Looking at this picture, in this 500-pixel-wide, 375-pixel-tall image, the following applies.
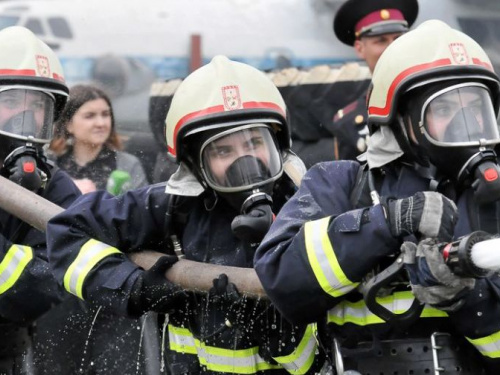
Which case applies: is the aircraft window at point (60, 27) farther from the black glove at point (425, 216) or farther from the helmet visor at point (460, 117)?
the black glove at point (425, 216)

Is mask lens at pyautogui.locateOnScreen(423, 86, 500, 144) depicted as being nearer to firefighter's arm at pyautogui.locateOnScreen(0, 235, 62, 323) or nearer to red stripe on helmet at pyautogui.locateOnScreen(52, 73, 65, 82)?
firefighter's arm at pyautogui.locateOnScreen(0, 235, 62, 323)

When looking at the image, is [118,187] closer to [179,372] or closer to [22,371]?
[22,371]

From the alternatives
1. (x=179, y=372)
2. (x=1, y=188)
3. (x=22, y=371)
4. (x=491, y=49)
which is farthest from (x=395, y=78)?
(x=491, y=49)

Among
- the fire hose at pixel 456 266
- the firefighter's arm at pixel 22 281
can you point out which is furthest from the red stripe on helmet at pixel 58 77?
the fire hose at pixel 456 266

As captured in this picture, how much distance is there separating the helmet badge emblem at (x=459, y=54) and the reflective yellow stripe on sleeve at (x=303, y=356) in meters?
1.13

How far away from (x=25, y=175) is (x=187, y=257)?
979 millimetres

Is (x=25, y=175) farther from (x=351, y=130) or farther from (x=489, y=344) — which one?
(x=489, y=344)

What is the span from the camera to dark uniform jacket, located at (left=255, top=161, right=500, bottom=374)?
159 inches

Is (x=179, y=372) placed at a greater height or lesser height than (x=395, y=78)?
lesser

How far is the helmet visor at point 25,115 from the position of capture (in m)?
5.82

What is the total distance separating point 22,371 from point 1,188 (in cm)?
89

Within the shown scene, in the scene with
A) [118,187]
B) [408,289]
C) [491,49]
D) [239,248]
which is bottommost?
[408,289]

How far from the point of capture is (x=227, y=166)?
16.2 ft

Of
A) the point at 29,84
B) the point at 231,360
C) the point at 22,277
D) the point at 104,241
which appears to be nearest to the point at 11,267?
the point at 22,277
